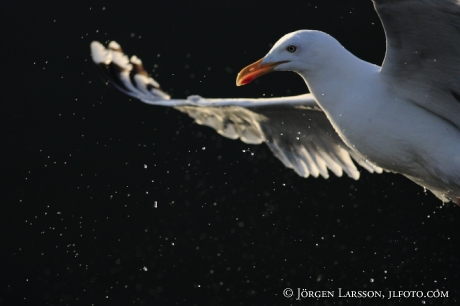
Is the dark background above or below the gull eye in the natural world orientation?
below

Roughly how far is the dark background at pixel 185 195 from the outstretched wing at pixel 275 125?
2.86 feet

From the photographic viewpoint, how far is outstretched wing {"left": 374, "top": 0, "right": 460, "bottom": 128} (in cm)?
209

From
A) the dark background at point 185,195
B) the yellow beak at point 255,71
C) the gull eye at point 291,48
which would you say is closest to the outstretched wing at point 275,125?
the yellow beak at point 255,71

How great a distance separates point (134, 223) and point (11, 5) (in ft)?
5.25

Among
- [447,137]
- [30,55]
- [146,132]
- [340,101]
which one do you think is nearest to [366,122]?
[340,101]

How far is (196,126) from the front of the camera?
4.27 metres

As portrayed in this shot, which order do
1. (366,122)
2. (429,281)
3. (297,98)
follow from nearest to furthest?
1. (366,122)
2. (297,98)
3. (429,281)

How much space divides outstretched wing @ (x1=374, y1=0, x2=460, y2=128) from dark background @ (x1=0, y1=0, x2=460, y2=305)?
67.8 inches

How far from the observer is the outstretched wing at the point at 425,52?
6.84 ft

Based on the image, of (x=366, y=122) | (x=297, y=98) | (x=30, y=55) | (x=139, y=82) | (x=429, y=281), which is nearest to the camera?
(x=366, y=122)

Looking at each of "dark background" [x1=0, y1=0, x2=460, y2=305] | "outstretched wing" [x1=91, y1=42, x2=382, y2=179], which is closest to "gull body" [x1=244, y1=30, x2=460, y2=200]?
"outstretched wing" [x1=91, y1=42, x2=382, y2=179]

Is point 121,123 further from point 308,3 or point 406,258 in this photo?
point 406,258

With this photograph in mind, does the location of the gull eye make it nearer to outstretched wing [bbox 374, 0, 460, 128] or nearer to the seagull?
the seagull

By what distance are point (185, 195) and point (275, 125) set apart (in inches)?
45.0
